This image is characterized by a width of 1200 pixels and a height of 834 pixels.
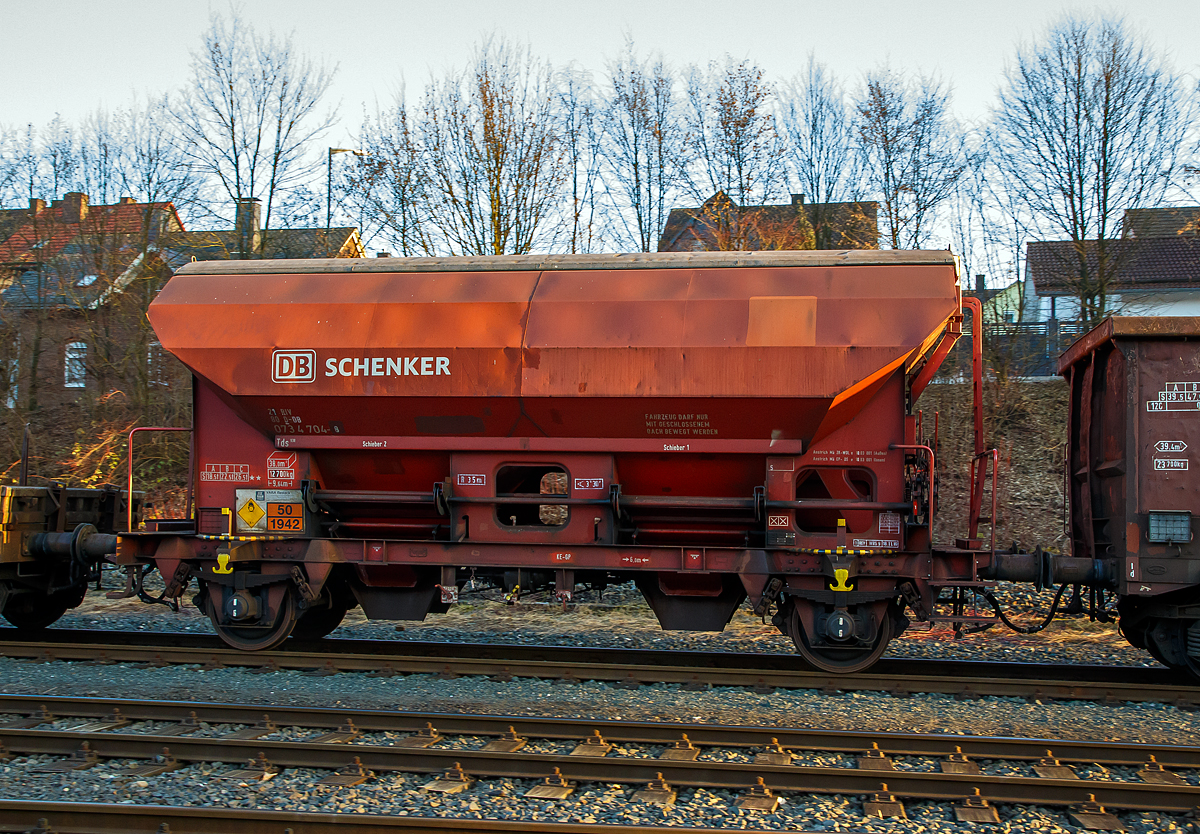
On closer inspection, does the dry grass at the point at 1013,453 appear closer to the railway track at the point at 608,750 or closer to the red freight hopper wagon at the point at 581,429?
the red freight hopper wagon at the point at 581,429

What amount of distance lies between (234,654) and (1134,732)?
28.1 feet

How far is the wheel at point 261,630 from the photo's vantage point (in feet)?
27.3

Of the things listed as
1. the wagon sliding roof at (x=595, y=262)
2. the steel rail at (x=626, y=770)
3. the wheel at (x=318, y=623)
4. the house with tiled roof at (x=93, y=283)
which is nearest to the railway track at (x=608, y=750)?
the steel rail at (x=626, y=770)

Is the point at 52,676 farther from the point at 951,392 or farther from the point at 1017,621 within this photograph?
the point at 951,392

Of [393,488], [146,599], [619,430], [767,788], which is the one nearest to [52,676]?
[146,599]

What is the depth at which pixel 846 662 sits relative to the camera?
7.72 metres

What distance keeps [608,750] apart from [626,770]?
472mm

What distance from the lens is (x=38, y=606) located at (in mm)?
9945

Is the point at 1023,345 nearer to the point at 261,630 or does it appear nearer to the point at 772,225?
the point at 772,225

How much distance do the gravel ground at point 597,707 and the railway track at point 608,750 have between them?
0.10 m

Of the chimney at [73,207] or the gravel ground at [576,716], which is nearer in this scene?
the gravel ground at [576,716]

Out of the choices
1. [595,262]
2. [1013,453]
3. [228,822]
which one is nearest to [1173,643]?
[595,262]

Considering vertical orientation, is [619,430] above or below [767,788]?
above

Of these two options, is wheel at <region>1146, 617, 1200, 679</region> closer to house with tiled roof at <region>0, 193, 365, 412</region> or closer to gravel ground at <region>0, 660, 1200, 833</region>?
gravel ground at <region>0, 660, 1200, 833</region>
